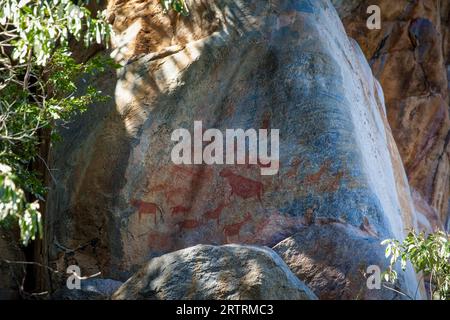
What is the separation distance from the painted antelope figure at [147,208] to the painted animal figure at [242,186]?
0.99 metres

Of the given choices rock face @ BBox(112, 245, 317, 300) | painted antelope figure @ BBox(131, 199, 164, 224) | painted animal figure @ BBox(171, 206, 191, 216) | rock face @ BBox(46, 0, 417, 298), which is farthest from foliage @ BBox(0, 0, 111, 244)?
painted animal figure @ BBox(171, 206, 191, 216)

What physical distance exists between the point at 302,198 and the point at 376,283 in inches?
67.7

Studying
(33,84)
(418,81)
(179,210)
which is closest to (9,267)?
(33,84)

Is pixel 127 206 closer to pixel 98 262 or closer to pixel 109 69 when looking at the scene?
pixel 98 262

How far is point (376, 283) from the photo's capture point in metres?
10.8

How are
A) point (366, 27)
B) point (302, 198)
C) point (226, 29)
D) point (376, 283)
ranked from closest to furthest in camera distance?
point (376, 283), point (302, 198), point (226, 29), point (366, 27)

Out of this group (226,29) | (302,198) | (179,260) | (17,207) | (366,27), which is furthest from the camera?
(366,27)

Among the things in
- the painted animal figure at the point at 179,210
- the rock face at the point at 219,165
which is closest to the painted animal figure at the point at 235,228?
the rock face at the point at 219,165

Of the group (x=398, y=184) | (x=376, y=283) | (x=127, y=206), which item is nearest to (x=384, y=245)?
(x=376, y=283)

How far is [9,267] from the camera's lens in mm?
11133

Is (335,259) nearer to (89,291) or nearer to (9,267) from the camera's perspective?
(89,291)

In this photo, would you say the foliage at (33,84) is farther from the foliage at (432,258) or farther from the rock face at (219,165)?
the foliage at (432,258)

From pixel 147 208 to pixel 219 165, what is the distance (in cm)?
115

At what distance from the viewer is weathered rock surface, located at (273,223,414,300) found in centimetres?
1087
